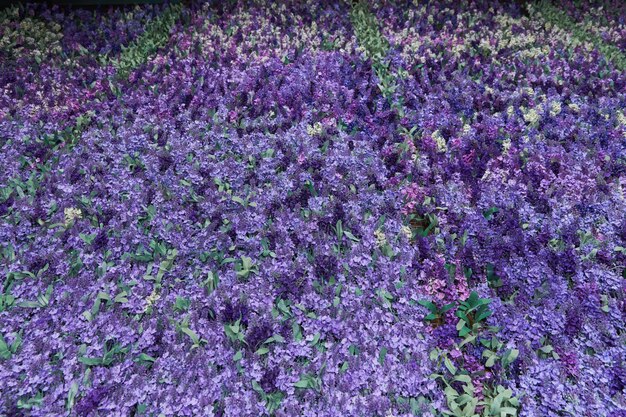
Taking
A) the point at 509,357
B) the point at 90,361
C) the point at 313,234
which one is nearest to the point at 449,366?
the point at 509,357

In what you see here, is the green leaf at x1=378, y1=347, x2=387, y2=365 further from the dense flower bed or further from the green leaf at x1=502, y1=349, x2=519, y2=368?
the green leaf at x1=502, y1=349, x2=519, y2=368

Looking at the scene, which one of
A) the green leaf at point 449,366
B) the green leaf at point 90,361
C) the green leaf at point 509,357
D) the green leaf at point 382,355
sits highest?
the green leaf at point 509,357

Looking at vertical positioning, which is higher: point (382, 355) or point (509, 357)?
point (509, 357)

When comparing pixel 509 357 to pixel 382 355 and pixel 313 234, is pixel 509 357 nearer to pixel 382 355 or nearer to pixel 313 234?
pixel 382 355

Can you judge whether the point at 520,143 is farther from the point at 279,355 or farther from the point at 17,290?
the point at 17,290

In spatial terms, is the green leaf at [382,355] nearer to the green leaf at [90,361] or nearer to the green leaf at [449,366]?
the green leaf at [449,366]

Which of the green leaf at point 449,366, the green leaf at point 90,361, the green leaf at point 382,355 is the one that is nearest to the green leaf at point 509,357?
the green leaf at point 449,366

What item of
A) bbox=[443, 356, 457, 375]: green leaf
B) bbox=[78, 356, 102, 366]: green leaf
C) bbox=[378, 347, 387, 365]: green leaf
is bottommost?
bbox=[78, 356, 102, 366]: green leaf

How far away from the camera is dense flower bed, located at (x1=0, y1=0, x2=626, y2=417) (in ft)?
11.4

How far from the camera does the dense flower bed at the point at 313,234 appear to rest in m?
3.47

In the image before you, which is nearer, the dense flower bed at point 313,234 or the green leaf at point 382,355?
the dense flower bed at point 313,234

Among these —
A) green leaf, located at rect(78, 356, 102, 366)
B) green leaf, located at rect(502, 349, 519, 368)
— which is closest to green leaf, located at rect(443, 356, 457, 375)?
green leaf, located at rect(502, 349, 519, 368)

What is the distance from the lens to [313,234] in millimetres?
4496

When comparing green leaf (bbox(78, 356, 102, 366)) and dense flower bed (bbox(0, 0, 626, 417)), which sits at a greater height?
dense flower bed (bbox(0, 0, 626, 417))
